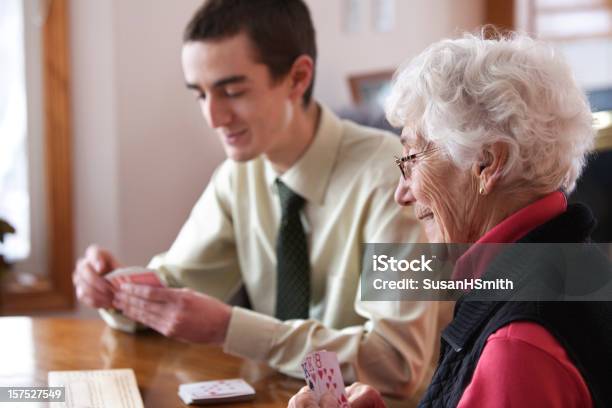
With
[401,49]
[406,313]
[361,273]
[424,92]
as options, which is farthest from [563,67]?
[401,49]

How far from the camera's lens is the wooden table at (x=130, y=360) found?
1.61 meters

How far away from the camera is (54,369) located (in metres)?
1.69

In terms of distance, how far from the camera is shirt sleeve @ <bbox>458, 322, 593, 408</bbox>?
3.42 feet

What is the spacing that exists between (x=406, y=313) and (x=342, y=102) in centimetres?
216

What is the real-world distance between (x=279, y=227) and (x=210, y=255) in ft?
0.78

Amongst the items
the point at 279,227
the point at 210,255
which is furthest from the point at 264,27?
the point at 210,255

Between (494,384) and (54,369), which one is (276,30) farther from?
(494,384)

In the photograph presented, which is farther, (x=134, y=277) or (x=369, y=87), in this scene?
(x=369, y=87)

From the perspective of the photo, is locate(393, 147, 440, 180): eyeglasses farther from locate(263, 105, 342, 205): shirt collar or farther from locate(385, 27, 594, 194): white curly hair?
locate(263, 105, 342, 205): shirt collar

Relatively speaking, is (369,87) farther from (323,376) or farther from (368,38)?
(323,376)

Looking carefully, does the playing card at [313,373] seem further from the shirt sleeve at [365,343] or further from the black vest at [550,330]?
the shirt sleeve at [365,343]

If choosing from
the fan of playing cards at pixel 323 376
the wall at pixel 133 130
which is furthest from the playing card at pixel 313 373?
the wall at pixel 133 130

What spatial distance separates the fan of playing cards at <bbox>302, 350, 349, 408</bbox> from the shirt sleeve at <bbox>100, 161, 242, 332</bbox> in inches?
37.1

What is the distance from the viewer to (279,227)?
2104mm
